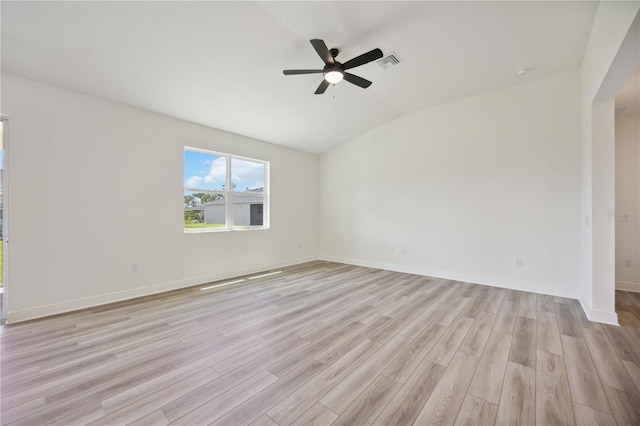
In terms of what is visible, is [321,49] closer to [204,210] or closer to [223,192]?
[223,192]

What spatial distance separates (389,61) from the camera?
3486 millimetres

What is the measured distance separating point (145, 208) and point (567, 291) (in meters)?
6.51

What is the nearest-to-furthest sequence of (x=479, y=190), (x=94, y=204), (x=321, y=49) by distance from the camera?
(x=321, y=49) < (x=94, y=204) < (x=479, y=190)

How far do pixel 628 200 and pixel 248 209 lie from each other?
6690 mm

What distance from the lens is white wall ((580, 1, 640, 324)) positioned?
2540mm

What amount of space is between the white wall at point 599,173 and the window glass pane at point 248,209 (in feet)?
17.4

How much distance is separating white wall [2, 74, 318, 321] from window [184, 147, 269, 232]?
0.22 m

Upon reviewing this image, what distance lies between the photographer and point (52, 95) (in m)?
3.14

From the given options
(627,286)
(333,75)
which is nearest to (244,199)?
(333,75)

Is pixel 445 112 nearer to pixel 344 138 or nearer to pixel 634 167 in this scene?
pixel 344 138

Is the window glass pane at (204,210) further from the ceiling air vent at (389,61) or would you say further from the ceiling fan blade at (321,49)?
the ceiling air vent at (389,61)

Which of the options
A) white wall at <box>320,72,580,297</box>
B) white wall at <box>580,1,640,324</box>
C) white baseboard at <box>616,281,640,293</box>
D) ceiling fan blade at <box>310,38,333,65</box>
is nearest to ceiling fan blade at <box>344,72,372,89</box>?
ceiling fan blade at <box>310,38,333,65</box>

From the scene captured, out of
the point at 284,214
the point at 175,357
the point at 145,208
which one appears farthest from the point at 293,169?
the point at 175,357

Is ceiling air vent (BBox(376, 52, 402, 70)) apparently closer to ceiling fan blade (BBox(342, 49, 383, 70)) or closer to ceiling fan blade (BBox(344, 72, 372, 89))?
ceiling fan blade (BBox(344, 72, 372, 89))
